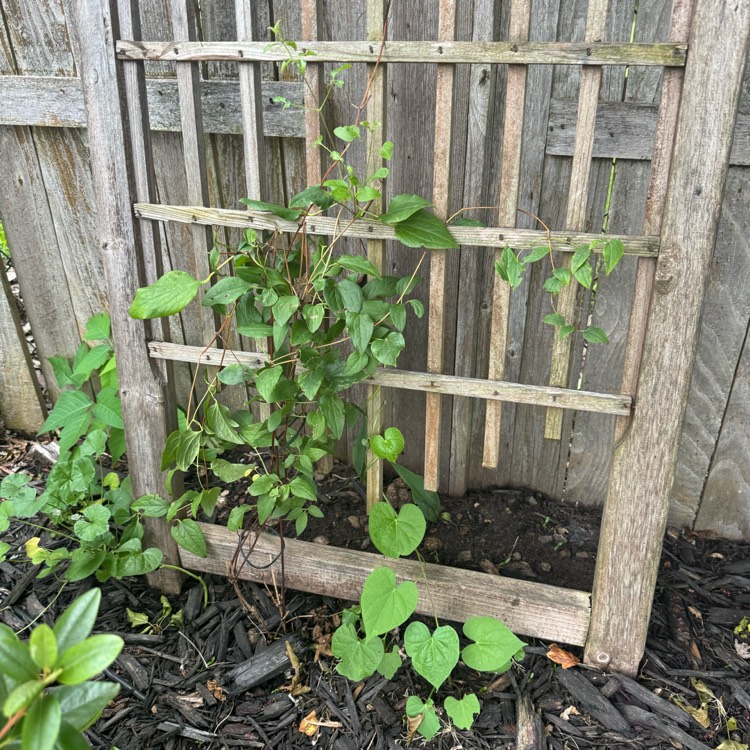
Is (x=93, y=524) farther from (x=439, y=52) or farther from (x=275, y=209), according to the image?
(x=439, y=52)

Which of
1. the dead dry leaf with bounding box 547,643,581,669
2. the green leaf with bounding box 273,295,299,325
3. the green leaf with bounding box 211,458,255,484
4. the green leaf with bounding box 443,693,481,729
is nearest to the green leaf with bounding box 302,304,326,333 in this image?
the green leaf with bounding box 273,295,299,325

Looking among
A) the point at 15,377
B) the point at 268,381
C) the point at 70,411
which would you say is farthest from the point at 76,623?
the point at 15,377

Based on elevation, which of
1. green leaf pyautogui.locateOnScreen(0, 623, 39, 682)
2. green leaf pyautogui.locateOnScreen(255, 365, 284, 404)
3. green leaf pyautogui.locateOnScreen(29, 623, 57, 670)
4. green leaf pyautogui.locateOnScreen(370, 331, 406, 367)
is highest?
green leaf pyautogui.locateOnScreen(370, 331, 406, 367)

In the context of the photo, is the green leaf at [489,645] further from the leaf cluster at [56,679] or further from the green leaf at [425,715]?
the leaf cluster at [56,679]

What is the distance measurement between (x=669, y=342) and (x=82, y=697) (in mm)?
1340

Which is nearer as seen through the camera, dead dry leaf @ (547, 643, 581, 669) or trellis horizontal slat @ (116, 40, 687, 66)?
trellis horizontal slat @ (116, 40, 687, 66)

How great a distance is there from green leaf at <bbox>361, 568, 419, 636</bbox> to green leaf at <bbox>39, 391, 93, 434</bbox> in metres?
1.25

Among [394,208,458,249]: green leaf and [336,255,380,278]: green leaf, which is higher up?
[394,208,458,249]: green leaf

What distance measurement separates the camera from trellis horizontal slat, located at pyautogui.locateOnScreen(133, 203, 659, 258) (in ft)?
4.93

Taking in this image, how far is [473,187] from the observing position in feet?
6.31

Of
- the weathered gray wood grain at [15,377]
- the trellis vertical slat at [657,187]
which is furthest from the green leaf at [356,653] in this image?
the weathered gray wood grain at [15,377]

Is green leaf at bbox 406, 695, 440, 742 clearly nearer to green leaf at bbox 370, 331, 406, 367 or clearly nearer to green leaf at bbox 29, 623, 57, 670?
green leaf at bbox 370, 331, 406, 367

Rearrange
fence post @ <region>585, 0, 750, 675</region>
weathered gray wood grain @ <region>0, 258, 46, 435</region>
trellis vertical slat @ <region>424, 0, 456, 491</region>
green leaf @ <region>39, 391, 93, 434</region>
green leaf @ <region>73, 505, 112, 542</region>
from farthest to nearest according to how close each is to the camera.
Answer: weathered gray wood grain @ <region>0, 258, 46, 435</region> < green leaf @ <region>39, 391, 93, 434</region> < green leaf @ <region>73, 505, 112, 542</region> < trellis vertical slat @ <region>424, 0, 456, 491</region> < fence post @ <region>585, 0, 750, 675</region>

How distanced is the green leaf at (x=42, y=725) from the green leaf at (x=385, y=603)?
36.0 inches
